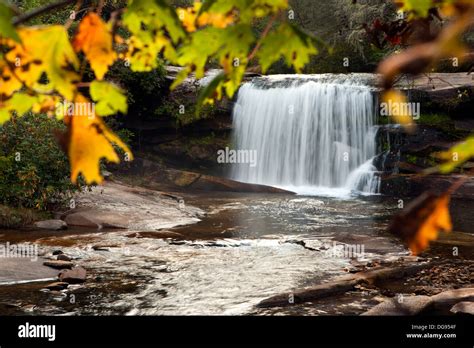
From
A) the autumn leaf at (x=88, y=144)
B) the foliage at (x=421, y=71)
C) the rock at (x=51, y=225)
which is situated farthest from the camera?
the rock at (x=51, y=225)

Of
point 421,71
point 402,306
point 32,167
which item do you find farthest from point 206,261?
point 421,71

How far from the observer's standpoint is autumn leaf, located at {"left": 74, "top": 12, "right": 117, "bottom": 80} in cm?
142

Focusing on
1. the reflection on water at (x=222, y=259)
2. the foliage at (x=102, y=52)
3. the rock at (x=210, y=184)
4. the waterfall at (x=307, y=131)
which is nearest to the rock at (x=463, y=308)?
the reflection on water at (x=222, y=259)

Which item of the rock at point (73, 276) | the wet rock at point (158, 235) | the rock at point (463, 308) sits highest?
the wet rock at point (158, 235)

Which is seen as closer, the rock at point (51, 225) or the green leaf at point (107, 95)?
the green leaf at point (107, 95)

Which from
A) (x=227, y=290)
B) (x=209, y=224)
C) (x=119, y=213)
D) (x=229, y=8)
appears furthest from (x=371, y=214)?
(x=229, y=8)

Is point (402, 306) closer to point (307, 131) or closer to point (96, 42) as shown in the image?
point (96, 42)

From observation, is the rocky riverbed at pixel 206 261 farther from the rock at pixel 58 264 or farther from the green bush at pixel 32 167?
the green bush at pixel 32 167

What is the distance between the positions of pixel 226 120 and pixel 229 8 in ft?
68.1

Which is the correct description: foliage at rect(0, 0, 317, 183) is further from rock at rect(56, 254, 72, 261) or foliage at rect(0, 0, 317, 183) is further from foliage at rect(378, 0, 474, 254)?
rock at rect(56, 254, 72, 261)

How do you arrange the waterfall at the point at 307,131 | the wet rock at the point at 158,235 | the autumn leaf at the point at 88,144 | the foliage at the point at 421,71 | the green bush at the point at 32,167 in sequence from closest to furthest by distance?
the foliage at the point at 421,71, the autumn leaf at the point at 88,144, the wet rock at the point at 158,235, the green bush at the point at 32,167, the waterfall at the point at 307,131

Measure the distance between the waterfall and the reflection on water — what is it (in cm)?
656

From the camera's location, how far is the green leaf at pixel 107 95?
142 cm

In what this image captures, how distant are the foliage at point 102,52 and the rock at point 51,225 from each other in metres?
10.3
